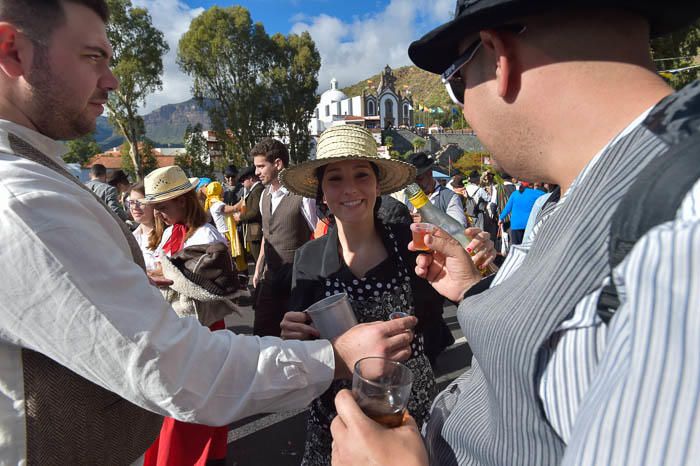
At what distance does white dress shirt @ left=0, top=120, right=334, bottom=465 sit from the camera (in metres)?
0.96

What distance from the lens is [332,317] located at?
5.07ft

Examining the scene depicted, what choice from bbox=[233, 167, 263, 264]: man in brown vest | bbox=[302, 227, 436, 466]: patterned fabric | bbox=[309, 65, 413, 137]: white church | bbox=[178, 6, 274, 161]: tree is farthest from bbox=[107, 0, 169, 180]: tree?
bbox=[309, 65, 413, 137]: white church

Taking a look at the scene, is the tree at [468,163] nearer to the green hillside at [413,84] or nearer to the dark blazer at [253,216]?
the dark blazer at [253,216]

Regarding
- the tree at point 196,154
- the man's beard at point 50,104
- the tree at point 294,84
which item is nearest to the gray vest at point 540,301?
the man's beard at point 50,104

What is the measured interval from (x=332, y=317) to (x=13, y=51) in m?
1.34

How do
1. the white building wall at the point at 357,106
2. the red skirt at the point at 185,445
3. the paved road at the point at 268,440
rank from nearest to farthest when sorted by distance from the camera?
the red skirt at the point at 185,445 < the paved road at the point at 268,440 < the white building wall at the point at 357,106

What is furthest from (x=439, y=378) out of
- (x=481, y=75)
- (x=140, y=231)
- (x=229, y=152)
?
(x=229, y=152)

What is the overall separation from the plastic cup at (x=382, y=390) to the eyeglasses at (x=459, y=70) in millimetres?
811

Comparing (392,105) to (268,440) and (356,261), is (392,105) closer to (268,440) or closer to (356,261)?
(268,440)

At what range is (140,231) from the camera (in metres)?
4.21

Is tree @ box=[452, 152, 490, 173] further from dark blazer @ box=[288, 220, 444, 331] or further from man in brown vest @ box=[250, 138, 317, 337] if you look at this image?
dark blazer @ box=[288, 220, 444, 331]

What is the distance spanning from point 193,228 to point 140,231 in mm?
1208

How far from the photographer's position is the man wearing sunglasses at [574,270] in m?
0.43

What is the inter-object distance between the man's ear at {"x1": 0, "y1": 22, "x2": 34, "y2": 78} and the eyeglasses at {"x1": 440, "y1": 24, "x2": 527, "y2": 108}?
1.26 meters
